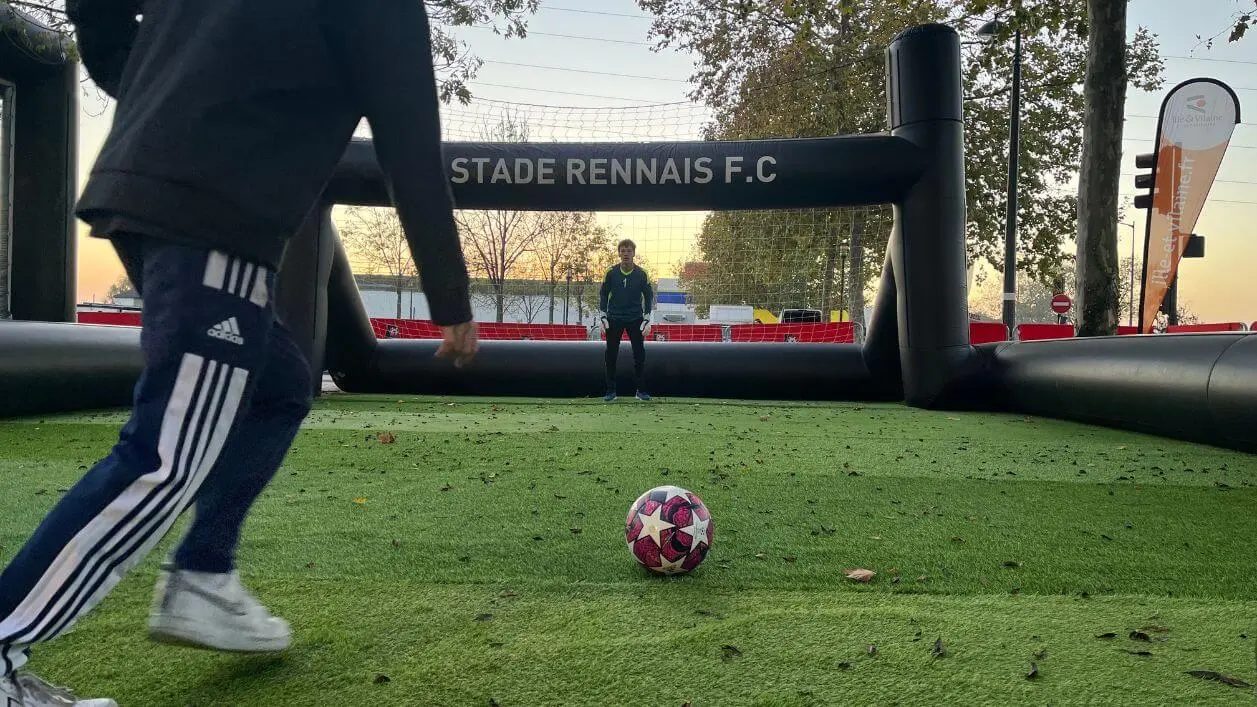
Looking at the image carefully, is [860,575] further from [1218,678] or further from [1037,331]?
[1037,331]

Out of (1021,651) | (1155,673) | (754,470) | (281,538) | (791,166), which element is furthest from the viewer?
(791,166)

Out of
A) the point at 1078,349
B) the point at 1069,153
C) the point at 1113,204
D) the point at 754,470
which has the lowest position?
the point at 754,470

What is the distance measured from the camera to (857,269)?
659 inches

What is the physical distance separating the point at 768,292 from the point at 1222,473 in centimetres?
994

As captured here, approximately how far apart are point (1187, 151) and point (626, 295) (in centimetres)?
821

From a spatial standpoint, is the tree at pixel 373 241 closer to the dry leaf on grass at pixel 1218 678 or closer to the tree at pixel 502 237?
the tree at pixel 502 237

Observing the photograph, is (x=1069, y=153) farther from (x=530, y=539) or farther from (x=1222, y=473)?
(x=530, y=539)

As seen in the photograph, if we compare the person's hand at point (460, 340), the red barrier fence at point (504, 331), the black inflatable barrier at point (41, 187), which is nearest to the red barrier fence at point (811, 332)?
the red barrier fence at point (504, 331)

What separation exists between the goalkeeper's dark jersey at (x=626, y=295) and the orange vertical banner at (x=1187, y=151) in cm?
710

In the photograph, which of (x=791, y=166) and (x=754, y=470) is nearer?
(x=754, y=470)

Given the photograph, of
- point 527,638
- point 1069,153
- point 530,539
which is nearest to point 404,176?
point 527,638

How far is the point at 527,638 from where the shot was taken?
2.24m

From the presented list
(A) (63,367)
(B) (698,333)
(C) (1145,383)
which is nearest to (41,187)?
(A) (63,367)

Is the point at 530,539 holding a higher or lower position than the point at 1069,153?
lower
